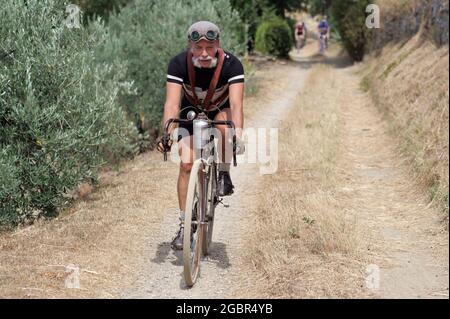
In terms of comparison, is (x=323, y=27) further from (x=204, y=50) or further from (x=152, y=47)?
(x=204, y=50)

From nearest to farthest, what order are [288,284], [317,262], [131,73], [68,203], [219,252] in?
[288,284] < [317,262] < [219,252] < [68,203] < [131,73]

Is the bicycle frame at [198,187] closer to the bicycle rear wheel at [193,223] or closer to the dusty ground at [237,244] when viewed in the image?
the bicycle rear wheel at [193,223]

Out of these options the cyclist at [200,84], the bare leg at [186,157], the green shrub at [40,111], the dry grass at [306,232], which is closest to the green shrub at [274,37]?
the dry grass at [306,232]

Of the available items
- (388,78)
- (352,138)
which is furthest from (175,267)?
(388,78)

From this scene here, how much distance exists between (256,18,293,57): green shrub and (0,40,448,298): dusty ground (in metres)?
20.5

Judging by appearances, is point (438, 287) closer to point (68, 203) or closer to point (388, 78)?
point (68, 203)

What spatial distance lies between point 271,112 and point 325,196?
363 inches

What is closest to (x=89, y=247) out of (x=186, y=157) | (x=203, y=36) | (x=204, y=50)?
(x=186, y=157)

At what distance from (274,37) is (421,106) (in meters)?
20.0

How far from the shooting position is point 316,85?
2041cm

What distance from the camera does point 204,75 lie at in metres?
5.30

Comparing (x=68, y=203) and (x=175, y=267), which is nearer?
(x=175, y=267)

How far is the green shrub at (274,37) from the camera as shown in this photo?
1184 inches

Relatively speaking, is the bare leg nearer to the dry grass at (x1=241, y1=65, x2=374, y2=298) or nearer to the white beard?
the white beard
